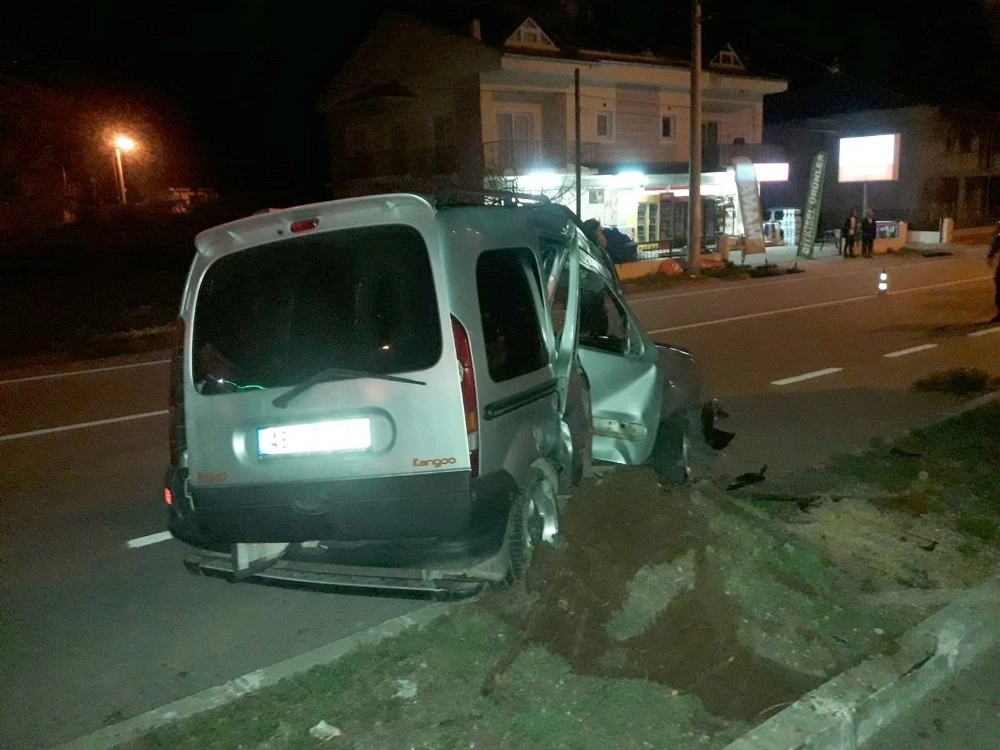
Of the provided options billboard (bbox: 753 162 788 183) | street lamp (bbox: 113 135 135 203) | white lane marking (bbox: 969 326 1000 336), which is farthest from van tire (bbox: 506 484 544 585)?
billboard (bbox: 753 162 788 183)

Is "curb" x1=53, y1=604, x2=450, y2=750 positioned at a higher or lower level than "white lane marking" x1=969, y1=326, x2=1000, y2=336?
higher

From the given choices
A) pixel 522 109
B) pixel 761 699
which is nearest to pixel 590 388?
pixel 761 699

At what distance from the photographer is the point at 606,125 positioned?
34.9 m

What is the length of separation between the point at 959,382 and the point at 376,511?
29.0 feet

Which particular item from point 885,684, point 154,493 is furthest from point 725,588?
point 154,493

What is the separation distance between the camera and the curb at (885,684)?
340 centimetres

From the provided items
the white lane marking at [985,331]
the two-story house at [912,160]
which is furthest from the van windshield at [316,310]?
the two-story house at [912,160]

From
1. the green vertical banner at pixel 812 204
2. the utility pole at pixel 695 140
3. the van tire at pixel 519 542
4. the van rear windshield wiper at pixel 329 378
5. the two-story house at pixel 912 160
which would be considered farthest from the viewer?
the two-story house at pixel 912 160

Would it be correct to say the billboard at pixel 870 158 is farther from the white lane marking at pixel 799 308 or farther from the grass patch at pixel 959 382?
the grass patch at pixel 959 382

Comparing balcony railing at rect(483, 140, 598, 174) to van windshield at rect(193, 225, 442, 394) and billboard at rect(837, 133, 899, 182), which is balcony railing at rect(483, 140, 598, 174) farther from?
van windshield at rect(193, 225, 442, 394)

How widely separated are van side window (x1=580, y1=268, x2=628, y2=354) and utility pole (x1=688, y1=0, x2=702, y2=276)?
62.8 feet

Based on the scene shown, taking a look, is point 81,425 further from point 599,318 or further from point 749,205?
point 749,205

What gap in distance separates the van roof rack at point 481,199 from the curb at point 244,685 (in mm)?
1979

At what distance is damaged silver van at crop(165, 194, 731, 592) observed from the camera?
13.2 feet
